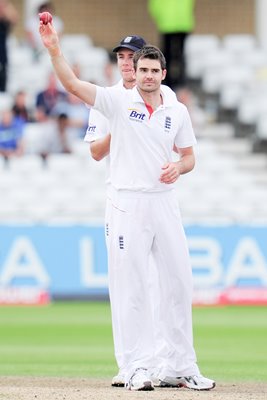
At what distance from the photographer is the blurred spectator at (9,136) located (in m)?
18.7

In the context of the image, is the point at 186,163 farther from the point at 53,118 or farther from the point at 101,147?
the point at 53,118

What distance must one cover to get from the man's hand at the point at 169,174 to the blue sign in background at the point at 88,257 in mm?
8644

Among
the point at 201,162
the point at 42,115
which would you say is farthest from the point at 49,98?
the point at 201,162

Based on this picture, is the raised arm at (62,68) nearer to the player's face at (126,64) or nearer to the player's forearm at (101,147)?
the player's forearm at (101,147)

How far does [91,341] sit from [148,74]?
539cm

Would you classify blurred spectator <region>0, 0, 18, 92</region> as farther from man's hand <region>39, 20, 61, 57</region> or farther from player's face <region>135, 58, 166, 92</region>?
man's hand <region>39, 20, 61, 57</region>

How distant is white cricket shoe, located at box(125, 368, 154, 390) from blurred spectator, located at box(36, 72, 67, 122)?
37.3ft

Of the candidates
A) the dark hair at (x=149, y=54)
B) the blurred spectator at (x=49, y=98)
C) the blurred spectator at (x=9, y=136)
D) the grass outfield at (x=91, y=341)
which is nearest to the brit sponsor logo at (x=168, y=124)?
the dark hair at (x=149, y=54)

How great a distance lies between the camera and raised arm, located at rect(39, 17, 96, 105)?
7.83 metres

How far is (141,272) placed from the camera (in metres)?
8.34

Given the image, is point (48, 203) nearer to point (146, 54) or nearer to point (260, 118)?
point (260, 118)

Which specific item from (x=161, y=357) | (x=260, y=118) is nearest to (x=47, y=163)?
(x=260, y=118)

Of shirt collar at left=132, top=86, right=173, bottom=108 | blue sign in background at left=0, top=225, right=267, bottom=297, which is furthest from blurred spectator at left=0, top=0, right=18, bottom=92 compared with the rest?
shirt collar at left=132, top=86, right=173, bottom=108

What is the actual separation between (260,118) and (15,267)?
6005 millimetres
